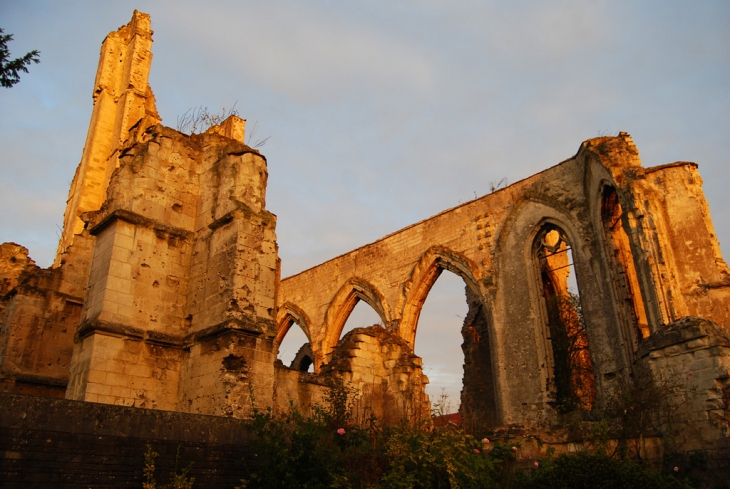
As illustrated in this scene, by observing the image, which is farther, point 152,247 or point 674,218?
point 674,218

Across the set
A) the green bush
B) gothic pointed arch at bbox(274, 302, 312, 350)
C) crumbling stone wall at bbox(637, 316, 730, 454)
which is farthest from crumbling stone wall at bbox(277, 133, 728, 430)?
the green bush

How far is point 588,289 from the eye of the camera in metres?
12.7

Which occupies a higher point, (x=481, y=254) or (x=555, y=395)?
(x=481, y=254)

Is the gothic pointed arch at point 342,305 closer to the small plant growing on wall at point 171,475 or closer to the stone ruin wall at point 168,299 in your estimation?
the stone ruin wall at point 168,299

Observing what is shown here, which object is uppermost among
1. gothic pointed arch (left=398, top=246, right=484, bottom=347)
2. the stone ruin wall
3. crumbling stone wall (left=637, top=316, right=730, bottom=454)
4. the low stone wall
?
gothic pointed arch (left=398, top=246, right=484, bottom=347)

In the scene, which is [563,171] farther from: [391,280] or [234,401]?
[234,401]

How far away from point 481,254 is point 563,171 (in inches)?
109

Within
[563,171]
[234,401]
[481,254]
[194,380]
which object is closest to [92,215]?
[194,380]

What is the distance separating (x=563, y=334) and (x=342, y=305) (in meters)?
6.74

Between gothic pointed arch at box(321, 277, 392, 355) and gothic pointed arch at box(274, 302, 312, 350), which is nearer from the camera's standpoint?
gothic pointed arch at box(321, 277, 392, 355)

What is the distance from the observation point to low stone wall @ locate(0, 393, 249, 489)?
3.36 meters

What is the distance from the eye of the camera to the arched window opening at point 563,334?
1334 cm

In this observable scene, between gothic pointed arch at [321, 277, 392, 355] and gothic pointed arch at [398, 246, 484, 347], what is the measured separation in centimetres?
155

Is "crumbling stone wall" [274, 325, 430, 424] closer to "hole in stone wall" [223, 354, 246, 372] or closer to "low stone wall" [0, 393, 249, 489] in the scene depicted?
"hole in stone wall" [223, 354, 246, 372]
